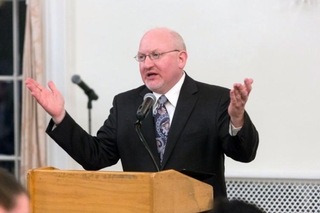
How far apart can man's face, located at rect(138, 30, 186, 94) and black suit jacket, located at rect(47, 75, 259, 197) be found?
0.26ft

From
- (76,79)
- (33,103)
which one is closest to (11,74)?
(33,103)

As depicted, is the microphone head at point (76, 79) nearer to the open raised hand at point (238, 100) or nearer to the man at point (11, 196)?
the open raised hand at point (238, 100)

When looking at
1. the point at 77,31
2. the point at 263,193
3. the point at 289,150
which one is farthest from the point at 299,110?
the point at 77,31

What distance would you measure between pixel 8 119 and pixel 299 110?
2.03 meters

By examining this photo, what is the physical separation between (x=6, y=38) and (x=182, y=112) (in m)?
2.20

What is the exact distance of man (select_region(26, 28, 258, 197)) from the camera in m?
2.58

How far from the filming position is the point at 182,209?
214 centimetres

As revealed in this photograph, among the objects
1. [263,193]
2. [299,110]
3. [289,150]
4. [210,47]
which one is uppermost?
[210,47]

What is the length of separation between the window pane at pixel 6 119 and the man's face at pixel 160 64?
2.04 m

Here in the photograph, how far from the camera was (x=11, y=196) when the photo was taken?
93 cm

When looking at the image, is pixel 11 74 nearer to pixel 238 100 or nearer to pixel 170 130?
pixel 170 130

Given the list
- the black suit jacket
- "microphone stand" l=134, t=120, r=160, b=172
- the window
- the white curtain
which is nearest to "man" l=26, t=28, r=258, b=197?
the black suit jacket

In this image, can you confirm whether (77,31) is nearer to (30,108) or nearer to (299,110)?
(30,108)

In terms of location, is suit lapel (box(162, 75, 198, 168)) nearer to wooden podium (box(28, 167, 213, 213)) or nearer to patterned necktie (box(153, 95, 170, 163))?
patterned necktie (box(153, 95, 170, 163))
